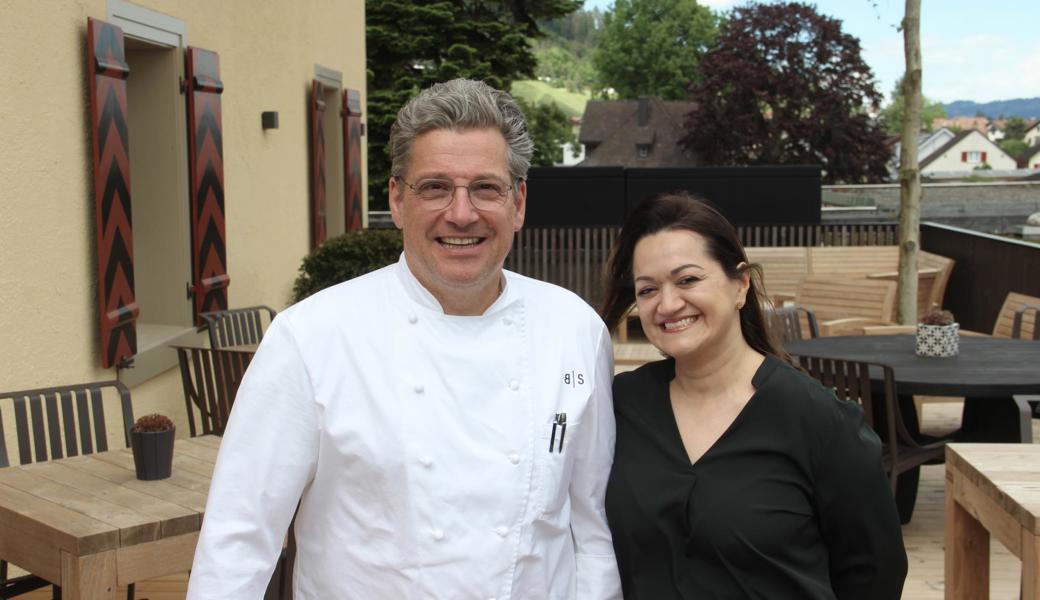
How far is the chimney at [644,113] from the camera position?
64.1 metres

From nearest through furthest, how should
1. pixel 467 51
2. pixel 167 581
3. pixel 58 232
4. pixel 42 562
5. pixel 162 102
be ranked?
pixel 42 562 → pixel 167 581 → pixel 58 232 → pixel 162 102 → pixel 467 51

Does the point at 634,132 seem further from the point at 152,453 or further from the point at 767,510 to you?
the point at 767,510

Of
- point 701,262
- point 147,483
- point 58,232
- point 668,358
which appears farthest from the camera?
point 58,232

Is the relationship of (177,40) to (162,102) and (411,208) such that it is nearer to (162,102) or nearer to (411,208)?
(162,102)

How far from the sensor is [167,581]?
505 centimetres

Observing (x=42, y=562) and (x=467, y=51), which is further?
(x=467, y=51)

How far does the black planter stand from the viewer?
365cm

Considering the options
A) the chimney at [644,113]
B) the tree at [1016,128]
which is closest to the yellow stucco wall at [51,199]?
the chimney at [644,113]

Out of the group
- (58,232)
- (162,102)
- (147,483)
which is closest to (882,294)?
(162,102)

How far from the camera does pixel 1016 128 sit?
504 ft

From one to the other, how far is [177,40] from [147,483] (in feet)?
14.1

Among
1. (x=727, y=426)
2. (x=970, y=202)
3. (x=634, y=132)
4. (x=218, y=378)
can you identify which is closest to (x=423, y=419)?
(x=727, y=426)

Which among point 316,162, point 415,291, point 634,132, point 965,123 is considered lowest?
point 415,291

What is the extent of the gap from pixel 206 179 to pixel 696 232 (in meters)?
5.66
